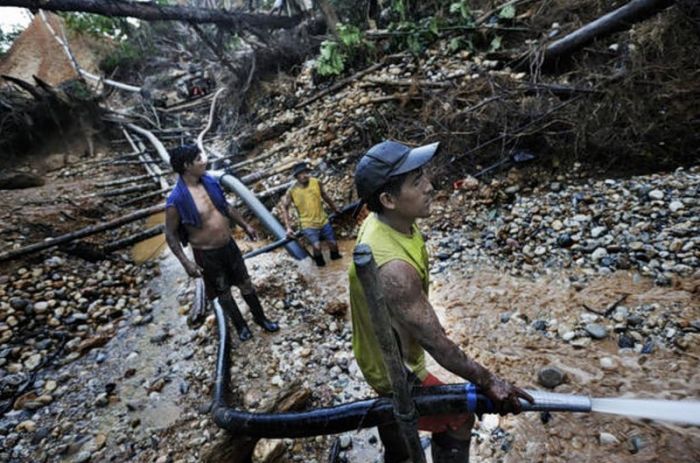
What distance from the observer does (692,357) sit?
2.60 meters

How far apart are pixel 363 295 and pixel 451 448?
1.00 m

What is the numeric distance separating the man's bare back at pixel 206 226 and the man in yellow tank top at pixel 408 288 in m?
2.26

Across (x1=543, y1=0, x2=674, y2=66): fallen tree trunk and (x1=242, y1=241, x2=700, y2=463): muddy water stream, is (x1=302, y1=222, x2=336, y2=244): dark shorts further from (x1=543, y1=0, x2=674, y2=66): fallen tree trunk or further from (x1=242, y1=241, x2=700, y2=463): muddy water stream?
(x1=543, y1=0, x2=674, y2=66): fallen tree trunk

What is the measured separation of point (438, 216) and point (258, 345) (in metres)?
3.12

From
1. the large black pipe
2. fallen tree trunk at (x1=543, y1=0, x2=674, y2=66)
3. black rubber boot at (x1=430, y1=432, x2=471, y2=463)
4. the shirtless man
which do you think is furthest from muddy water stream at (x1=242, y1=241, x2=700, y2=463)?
fallen tree trunk at (x1=543, y1=0, x2=674, y2=66)

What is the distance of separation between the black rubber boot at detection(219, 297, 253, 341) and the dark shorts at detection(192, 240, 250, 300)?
13cm

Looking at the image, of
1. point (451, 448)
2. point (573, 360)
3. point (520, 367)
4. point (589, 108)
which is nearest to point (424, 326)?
point (451, 448)

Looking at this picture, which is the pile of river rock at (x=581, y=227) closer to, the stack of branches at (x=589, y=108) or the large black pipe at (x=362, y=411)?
the stack of branches at (x=589, y=108)

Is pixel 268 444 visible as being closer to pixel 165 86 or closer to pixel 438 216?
pixel 438 216

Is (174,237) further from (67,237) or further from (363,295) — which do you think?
(67,237)

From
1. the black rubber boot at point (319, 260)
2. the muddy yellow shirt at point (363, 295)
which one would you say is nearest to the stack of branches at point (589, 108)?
the black rubber boot at point (319, 260)

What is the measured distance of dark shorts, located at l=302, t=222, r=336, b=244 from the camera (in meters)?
5.65

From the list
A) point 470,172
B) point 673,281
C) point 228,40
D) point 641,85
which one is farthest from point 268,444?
point 228,40

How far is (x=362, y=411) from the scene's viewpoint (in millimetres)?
1951
